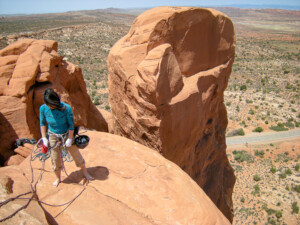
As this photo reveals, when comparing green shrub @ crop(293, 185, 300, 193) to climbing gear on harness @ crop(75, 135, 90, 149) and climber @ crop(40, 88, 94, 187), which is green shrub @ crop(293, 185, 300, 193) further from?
climber @ crop(40, 88, 94, 187)

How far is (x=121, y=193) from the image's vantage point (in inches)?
170

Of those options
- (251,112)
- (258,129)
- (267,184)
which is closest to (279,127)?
(258,129)

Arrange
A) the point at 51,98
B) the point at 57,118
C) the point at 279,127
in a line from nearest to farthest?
the point at 51,98 → the point at 57,118 → the point at 279,127

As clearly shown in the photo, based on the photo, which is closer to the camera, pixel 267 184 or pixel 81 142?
pixel 81 142

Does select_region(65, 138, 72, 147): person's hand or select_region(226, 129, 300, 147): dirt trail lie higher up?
select_region(65, 138, 72, 147): person's hand

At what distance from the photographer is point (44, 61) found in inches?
302

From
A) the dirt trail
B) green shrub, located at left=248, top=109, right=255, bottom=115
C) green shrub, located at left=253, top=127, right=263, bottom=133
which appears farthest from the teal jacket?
green shrub, located at left=248, top=109, right=255, bottom=115

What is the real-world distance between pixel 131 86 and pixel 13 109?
376 centimetres

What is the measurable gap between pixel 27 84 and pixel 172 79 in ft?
15.5

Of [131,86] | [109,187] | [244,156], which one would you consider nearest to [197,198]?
[109,187]

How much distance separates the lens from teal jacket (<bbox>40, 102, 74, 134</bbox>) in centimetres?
393

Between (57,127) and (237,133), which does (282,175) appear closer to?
(237,133)

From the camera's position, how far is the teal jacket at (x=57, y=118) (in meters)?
3.93

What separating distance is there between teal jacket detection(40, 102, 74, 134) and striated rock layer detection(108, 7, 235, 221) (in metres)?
2.48
